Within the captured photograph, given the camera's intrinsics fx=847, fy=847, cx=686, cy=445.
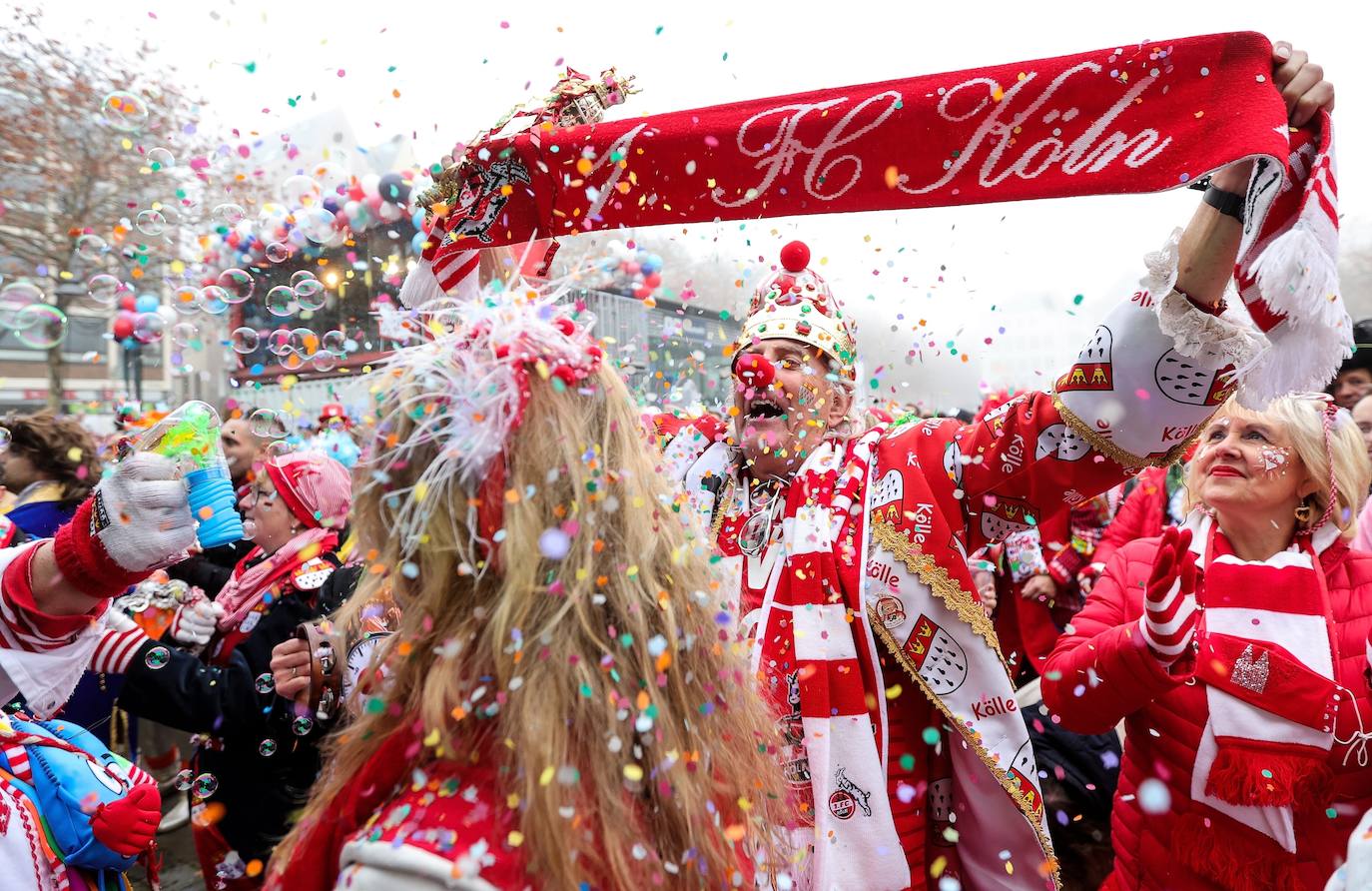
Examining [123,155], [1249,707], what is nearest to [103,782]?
[1249,707]

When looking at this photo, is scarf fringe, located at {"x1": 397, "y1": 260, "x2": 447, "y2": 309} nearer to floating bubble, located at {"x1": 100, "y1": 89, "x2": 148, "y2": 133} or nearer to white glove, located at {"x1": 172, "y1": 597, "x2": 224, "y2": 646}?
floating bubble, located at {"x1": 100, "y1": 89, "x2": 148, "y2": 133}

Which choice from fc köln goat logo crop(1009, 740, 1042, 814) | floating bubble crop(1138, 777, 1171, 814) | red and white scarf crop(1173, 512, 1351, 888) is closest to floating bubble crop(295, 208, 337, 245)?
fc köln goat logo crop(1009, 740, 1042, 814)

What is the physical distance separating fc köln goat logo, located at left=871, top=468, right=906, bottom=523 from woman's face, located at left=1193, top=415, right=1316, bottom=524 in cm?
103

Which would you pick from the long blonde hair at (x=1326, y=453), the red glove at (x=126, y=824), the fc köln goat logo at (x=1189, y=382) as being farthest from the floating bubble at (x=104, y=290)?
the long blonde hair at (x=1326, y=453)

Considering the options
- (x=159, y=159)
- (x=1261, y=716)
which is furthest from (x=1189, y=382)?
(x=159, y=159)

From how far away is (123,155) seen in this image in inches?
324

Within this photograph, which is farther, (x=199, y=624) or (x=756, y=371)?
(x=199, y=624)

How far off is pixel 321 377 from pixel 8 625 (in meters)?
0.86

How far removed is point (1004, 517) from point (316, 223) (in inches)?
76.4

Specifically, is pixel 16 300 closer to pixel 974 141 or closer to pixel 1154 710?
pixel 974 141

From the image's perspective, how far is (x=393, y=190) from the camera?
2.39 metres

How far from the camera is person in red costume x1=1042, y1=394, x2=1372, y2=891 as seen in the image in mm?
2094

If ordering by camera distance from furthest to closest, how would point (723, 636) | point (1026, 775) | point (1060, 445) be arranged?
point (1026, 775)
point (1060, 445)
point (723, 636)

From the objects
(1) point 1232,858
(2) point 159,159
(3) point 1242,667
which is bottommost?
(1) point 1232,858
